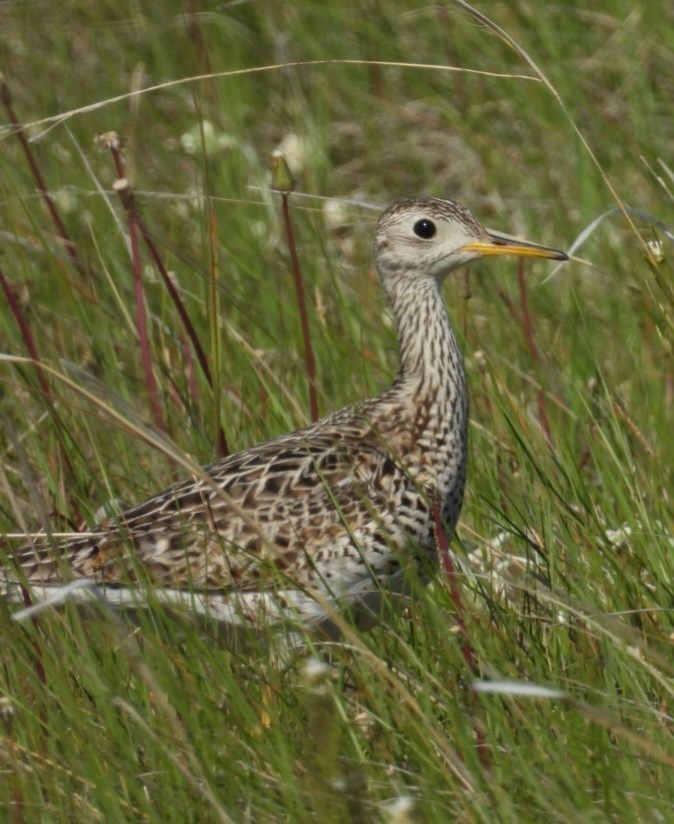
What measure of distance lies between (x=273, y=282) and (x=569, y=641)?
3.46m

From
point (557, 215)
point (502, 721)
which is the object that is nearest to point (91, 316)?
point (557, 215)

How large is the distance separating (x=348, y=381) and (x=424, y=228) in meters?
0.85

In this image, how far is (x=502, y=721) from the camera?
11.9 feet

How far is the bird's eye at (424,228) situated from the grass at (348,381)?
36 centimetres

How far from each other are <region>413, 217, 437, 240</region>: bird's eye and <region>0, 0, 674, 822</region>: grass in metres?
0.36

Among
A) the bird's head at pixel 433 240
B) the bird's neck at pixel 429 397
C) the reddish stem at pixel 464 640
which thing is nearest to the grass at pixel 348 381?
the reddish stem at pixel 464 640

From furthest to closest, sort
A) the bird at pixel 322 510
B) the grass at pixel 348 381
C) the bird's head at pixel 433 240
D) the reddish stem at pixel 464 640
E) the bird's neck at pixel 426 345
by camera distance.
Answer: the bird's head at pixel 433 240
the bird's neck at pixel 426 345
the bird at pixel 322 510
the reddish stem at pixel 464 640
the grass at pixel 348 381

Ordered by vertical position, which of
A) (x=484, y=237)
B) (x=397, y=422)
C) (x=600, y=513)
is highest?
(x=484, y=237)

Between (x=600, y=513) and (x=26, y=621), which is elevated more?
(x=26, y=621)

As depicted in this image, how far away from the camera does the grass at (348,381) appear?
3691 millimetres

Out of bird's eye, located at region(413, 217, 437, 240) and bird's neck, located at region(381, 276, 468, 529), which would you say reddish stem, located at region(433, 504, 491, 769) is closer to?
bird's neck, located at region(381, 276, 468, 529)

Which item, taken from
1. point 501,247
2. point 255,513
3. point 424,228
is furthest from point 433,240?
point 255,513

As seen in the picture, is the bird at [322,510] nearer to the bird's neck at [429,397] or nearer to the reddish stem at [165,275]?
the bird's neck at [429,397]

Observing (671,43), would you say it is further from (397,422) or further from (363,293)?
(397,422)
